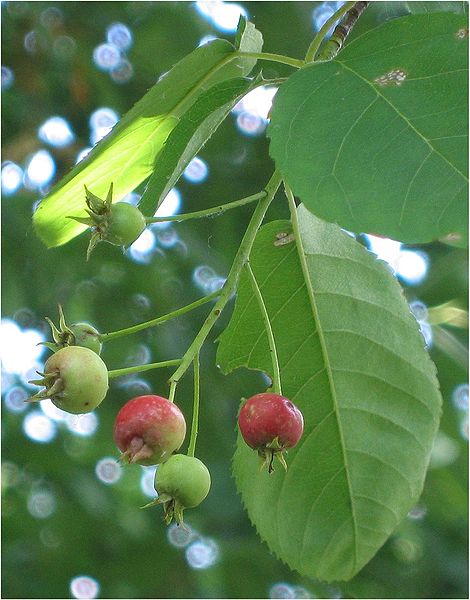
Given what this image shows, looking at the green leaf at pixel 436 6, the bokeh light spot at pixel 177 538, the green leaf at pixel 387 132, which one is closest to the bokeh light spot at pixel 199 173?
the bokeh light spot at pixel 177 538

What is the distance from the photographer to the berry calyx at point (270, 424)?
1.29m

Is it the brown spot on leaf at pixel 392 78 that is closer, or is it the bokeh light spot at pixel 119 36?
the brown spot on leaf at pixel 392 78

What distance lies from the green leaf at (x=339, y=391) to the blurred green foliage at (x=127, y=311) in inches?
84.8

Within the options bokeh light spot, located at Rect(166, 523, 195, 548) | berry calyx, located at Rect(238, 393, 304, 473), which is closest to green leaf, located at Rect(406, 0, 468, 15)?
berry calyx, located at Rect(238, 393, 304, 473)

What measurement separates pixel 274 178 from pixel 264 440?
0.48m

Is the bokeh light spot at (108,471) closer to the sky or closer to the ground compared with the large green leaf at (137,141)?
closer to the sky

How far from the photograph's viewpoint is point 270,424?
4.24ft

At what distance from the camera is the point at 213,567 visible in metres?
4.18

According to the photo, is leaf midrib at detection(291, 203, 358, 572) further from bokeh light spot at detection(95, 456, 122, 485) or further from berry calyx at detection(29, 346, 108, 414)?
bokeh light spot at detection(95, 456, 122, 485)

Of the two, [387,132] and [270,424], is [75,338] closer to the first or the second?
[270,424]

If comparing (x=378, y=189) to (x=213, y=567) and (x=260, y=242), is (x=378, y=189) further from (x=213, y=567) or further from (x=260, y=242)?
(x=213, y=567)

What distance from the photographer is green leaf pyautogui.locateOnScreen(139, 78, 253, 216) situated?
4.86ft

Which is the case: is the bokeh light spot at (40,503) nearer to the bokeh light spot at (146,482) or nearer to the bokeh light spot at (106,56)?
the bokeh light spot at (146,482)

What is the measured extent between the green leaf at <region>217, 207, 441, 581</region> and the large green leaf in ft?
1.01
